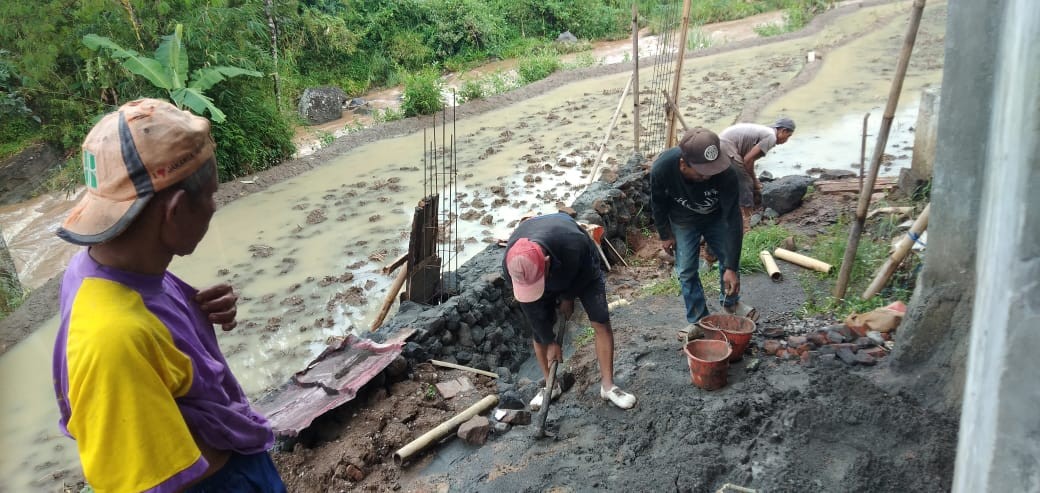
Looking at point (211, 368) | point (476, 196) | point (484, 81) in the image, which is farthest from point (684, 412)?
point (484, 81)

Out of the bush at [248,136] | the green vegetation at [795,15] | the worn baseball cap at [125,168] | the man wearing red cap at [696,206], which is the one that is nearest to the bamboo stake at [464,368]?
the man wearing red cap at [696,206]

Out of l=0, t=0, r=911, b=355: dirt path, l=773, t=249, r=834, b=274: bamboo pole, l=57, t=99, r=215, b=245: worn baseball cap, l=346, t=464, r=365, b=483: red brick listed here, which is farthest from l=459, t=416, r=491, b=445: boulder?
l=0, t=0, r=911, b=355: dirt path

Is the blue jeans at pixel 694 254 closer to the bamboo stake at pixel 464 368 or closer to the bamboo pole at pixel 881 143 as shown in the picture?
the bamboo pole at pixel 881 143

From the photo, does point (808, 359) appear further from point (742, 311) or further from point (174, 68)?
point (174, 68)

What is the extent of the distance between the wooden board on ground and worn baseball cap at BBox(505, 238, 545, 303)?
5.17m

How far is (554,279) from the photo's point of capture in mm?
3551

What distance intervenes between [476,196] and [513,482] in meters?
6.25

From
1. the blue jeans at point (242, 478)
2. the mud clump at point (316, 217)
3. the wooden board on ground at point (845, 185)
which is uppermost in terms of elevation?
the blue jeans at point (242, 478)

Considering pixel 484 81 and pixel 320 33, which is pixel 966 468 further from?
pixel 320 33

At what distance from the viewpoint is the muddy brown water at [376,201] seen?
234 inches

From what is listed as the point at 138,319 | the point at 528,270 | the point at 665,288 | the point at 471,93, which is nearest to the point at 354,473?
the point at 528,270

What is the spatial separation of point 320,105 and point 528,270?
13.6m

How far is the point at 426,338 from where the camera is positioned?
4891 mm

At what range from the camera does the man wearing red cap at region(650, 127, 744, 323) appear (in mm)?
3836
